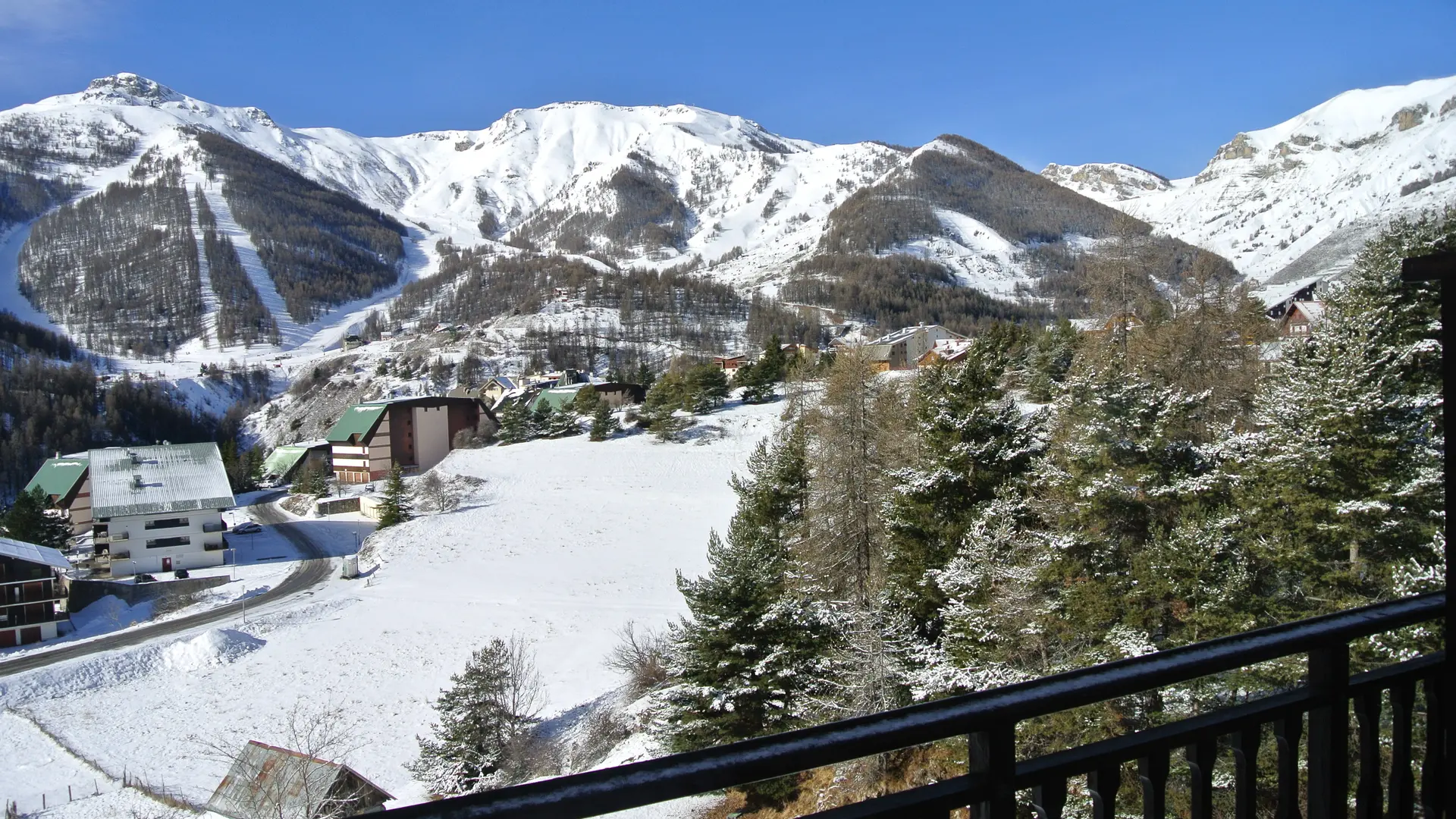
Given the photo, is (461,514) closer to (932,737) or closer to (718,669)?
(718,669)

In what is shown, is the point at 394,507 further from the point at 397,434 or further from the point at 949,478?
the point at 949,478

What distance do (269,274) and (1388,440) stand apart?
224 meters

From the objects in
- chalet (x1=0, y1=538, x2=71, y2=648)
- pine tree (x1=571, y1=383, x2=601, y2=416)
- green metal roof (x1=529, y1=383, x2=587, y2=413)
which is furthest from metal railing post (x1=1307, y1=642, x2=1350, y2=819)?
green metal roof (x1=529, y1=383, x2=587, y2=413)

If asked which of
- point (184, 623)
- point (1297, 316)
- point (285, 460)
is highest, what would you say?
point (1297, 316)

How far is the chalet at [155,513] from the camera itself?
37.6m

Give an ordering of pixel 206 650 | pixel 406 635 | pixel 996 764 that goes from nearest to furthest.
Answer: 1. pixel 996 764
2. pixel 206 650
3. pixel 406 635

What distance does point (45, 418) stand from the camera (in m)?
101

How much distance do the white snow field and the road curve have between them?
1269 millimetres

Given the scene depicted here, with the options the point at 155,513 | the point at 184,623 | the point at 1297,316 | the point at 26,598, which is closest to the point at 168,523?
the point at 155,513

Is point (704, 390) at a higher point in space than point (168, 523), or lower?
higher

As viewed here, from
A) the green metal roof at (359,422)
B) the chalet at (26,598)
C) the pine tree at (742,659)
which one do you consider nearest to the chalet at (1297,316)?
the pine tree at (742,659)

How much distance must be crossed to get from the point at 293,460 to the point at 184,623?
144ft

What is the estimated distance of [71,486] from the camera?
4950 cm

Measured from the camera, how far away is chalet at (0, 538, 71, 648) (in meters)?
27.9
